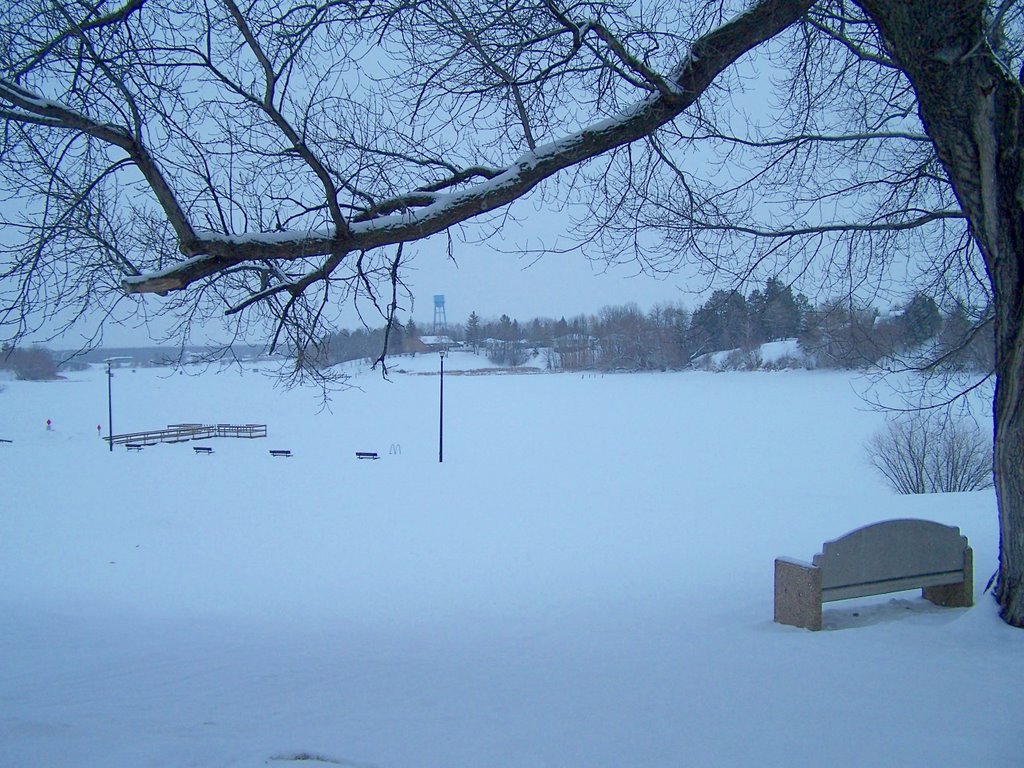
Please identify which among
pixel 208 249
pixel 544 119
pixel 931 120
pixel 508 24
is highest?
pixel 508 24

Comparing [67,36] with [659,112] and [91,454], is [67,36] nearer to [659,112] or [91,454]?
[659,112]

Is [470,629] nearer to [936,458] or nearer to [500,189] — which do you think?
[500,189]

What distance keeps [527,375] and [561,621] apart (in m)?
91.2

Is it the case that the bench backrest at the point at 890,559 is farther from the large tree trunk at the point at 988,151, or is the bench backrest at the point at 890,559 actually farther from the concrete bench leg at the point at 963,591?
the large tree trunk at the point at 988,151

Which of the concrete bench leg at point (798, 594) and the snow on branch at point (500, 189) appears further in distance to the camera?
the concrete bench leg at point (798, 594)

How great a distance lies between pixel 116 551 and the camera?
16719 millimetres

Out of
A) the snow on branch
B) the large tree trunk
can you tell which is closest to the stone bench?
the large tree trunk

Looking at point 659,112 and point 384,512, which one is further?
point 384,512

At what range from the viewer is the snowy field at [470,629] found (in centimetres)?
386

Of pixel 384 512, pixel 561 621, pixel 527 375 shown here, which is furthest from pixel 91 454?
pixel 527 375

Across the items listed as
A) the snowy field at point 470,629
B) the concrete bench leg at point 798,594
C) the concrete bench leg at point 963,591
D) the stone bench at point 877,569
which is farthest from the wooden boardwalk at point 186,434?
the concrete bench leg at point 963,591

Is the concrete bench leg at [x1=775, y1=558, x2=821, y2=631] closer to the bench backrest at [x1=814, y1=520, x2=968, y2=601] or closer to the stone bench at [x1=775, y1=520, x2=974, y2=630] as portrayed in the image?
the stone bench at [x1=775, y1=520, x2=974, y2=630]

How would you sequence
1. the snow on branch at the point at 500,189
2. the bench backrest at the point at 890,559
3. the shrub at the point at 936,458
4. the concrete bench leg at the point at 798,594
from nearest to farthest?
the snow on branch at the point at 500,189, the concrete bench leg at the point at 798,594, the bench backrest at the point at 890,559, the shrub at the point at 936,458

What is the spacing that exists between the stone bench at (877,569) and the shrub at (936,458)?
689 inches
